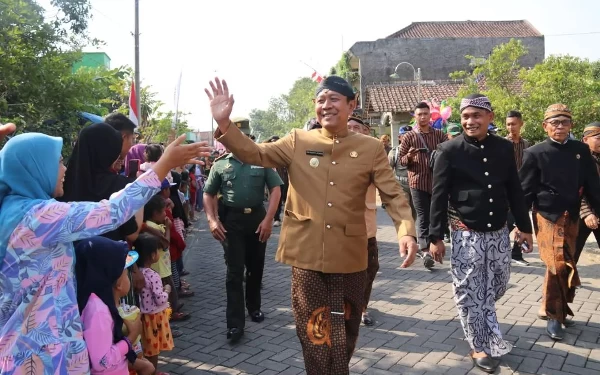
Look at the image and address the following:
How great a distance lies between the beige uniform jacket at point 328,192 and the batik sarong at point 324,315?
3.6 inches

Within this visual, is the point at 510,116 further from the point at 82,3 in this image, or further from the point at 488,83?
the point at 488,83

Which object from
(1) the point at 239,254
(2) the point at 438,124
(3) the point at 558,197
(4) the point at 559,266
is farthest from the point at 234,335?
(2) the point at 438,124

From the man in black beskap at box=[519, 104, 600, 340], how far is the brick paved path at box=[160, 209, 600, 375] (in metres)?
0.36

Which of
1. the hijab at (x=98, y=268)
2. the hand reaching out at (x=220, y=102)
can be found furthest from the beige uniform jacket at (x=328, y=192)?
the hijab at (x=98, y=268)

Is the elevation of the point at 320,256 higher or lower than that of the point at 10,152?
lower

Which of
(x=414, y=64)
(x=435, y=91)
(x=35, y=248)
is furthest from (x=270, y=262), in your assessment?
(x=414, y=64)

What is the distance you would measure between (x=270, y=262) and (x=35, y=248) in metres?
6.02

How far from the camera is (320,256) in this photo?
3047 millimetres

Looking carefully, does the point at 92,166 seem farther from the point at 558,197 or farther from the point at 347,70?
the point at 347,70

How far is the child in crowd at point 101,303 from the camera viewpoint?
96.7 inches

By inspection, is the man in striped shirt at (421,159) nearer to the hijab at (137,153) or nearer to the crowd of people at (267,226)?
the crowd of people at (267,226)

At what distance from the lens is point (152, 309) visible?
393cm

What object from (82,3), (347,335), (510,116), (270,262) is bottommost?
(270,262)

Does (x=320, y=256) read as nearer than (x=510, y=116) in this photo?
Yes
